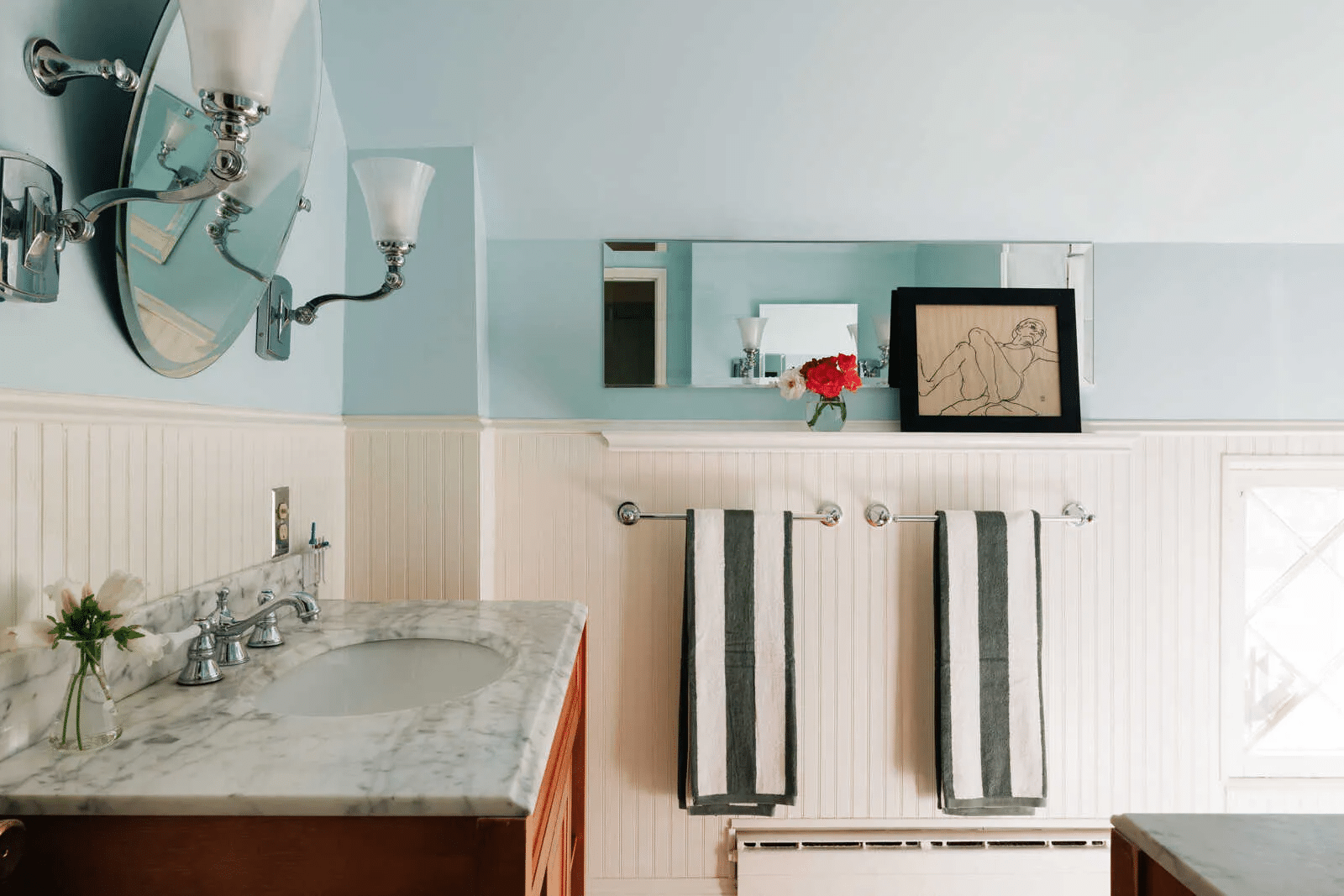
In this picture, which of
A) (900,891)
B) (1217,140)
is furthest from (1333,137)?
(900,891)

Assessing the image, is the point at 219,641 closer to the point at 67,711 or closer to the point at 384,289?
the point at 67,711

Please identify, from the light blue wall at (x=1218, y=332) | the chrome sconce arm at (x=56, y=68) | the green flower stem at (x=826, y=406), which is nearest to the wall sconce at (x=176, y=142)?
the chrome sconce arm at (x=56, y=68)

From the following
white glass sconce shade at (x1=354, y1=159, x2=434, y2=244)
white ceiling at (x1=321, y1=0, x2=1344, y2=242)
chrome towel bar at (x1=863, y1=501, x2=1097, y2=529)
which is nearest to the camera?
white glass sconce shade at (x1=354, y1=159, x2=434, y2=244)

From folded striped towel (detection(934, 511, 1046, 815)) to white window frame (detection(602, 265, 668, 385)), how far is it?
74 centimetres

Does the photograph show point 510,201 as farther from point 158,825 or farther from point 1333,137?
point 1333,137

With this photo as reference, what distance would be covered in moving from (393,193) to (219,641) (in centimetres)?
71

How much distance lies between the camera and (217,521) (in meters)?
1.21

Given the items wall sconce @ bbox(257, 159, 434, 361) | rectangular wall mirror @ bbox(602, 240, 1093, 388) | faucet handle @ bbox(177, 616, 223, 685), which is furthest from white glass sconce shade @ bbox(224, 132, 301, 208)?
rectangular wall mirror @ bbox(602, 240, 1093, 388)

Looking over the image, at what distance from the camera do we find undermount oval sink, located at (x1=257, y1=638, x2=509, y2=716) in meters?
1.09

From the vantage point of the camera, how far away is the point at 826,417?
1819 mm

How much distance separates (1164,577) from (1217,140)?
3.34ft

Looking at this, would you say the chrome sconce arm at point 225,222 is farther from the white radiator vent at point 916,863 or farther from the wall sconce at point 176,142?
the white radiator vent at point 916,863

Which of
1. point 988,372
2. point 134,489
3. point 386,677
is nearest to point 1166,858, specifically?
point 386,677

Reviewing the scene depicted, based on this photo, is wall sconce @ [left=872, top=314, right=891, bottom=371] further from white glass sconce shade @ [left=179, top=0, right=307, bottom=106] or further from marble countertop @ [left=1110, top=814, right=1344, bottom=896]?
white glass sconce shade @ [left=179, top=0, right=307, bottom=106]
